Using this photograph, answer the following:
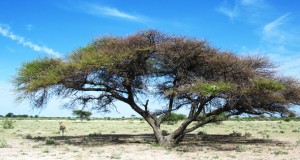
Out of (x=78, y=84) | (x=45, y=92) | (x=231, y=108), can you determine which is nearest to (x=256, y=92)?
(x=231, y=108)

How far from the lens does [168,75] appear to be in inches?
1048

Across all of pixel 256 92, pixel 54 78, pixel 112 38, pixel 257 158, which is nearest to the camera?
pixel 257 158

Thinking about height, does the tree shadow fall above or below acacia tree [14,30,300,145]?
below

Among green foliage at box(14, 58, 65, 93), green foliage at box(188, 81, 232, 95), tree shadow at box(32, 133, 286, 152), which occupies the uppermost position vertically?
green foliage at box(14, 58, 65, 93)

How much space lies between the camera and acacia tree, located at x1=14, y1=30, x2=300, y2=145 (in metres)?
23.2

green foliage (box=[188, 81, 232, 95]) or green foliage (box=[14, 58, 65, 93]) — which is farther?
green foliage (box=[14, 58, 65, 93])

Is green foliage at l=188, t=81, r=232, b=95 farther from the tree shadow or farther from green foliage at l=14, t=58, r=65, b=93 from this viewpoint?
green foliage at l=14, t=58, r=65, b=93

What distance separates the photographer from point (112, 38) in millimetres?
26281

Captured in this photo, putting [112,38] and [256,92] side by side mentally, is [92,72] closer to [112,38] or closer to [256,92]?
[112,38]

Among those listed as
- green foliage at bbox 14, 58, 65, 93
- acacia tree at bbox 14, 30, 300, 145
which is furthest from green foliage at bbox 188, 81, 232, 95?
green foliage at bbox 14, 58, 65, 93

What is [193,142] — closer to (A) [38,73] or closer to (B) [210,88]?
(B) [210,88]

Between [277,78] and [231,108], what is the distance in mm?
3409

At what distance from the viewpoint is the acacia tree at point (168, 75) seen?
23250 mm

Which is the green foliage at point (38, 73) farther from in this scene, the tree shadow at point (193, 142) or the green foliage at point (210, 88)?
the green foliage at point (210, 88)
